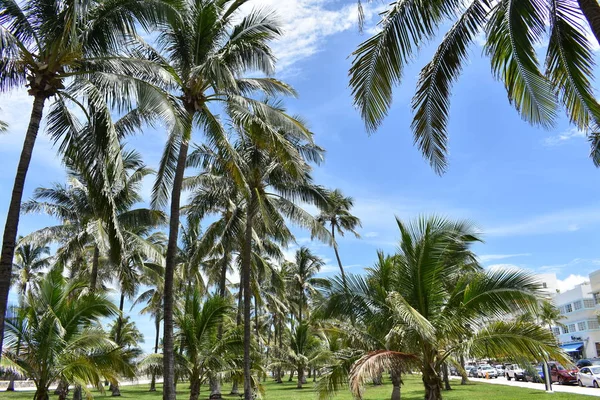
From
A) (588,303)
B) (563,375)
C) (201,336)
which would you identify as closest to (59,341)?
(201,336)

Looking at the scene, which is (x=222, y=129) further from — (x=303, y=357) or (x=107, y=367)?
(x=303, y=357)

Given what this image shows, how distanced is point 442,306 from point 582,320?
55.5 metres

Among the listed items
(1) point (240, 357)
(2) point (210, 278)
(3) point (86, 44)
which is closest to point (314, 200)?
(1) point (240, 357)

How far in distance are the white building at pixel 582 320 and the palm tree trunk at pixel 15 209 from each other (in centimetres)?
5513

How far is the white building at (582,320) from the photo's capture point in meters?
54.3

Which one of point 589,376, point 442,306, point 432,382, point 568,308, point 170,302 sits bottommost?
point 589,376

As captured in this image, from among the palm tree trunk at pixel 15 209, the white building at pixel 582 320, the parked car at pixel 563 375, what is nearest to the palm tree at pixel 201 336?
the palm tree trunk at pixel 15 209

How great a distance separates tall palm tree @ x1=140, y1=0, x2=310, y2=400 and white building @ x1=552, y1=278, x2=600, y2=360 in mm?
49895

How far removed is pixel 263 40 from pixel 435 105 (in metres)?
7.73

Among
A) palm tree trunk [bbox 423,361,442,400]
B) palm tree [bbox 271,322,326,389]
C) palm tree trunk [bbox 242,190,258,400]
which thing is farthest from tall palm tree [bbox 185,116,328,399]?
palm tree [bbox 271,322,326,389]

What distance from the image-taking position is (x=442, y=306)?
1156 centimetres

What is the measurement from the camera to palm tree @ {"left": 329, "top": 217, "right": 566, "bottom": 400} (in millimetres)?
9914

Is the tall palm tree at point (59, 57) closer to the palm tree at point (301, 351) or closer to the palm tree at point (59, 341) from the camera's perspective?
the palm tree at point (59, 341)

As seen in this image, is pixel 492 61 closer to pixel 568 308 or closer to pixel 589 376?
pixel 589 376
